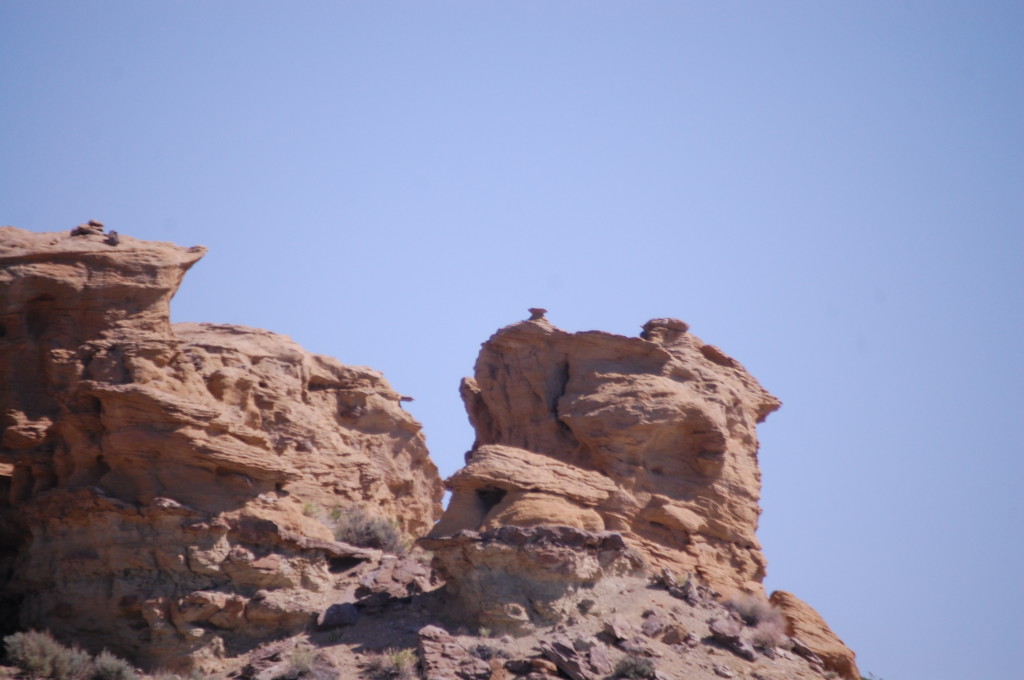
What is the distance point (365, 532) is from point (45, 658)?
911 centimetres

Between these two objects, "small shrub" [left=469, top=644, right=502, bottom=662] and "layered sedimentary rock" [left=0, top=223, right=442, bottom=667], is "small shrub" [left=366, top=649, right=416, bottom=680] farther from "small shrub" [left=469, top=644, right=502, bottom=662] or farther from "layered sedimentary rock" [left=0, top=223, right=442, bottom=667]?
"layered sedimentary rock" [left=0, top=223, right=442, bottom=667]

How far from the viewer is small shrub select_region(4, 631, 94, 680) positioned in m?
27.9

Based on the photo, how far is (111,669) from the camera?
28.0 meters

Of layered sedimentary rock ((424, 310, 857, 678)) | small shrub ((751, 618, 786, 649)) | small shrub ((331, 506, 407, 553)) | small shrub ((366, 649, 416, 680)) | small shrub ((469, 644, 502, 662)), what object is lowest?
small shrub ((366, 649, 416, 680))

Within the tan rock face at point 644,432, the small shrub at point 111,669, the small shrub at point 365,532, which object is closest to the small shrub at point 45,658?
the small shrub at point 111,669

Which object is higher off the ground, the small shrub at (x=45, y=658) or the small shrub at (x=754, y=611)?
the small shrub at (x=754, y=611)

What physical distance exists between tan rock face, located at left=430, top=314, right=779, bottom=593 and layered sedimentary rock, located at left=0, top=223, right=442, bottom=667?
5.78 meters

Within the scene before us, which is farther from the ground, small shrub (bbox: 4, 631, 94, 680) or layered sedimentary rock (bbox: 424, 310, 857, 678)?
layered sedimentary rock (bbox: 424, 310, 857, 678)

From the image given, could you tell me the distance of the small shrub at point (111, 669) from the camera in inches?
1097

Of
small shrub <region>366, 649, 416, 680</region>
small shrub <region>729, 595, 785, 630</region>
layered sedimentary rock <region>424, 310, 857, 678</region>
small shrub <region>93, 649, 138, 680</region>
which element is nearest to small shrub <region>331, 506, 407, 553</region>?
layered sedimentary rock <region>424, 310, 857, 678</region>

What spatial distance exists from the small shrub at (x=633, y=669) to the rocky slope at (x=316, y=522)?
83 mm

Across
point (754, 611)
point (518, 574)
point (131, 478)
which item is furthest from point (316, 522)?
point (754, 611)

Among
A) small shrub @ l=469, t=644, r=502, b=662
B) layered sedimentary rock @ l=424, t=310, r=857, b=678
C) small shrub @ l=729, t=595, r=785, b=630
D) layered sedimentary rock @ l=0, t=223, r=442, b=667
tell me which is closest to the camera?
small shrub @ l=469, t=644, r=502, b=662

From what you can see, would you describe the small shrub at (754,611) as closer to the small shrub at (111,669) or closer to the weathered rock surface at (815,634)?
the weathered rock surface at (815,634)
